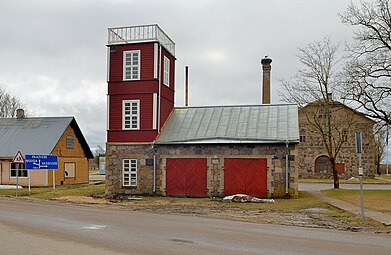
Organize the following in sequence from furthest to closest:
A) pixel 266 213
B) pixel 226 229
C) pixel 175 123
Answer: pixel 175 123, pixel 266 213, pixel 226 229

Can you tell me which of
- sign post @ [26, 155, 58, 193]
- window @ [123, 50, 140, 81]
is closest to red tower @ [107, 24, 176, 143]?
window @ [123, 50, 140, 81]

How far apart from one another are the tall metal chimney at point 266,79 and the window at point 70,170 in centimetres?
1674

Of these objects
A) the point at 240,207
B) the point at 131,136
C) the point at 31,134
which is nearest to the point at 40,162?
the point at 131,136

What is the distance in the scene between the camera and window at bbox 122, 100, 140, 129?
26828 millimetres

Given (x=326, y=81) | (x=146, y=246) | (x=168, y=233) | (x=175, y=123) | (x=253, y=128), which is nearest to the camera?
(x=146, y=246)

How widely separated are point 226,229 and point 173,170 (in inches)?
515

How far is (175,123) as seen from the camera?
28.3 m

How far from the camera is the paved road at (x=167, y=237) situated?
31.1 feet

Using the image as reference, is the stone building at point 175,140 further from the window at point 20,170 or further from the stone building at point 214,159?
the window at point 20,170

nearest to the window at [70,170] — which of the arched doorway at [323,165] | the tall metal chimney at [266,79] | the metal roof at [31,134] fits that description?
the metal roof at [31,134]

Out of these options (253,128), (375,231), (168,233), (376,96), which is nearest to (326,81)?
(376,96)

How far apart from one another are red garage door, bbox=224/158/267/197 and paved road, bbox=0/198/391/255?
9732mm

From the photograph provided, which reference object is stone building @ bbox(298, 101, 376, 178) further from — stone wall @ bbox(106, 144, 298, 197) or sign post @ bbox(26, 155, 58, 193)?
sign post @ bbox(26, 155, 58, 193)

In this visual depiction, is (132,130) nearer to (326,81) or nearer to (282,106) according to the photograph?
(282,106)
